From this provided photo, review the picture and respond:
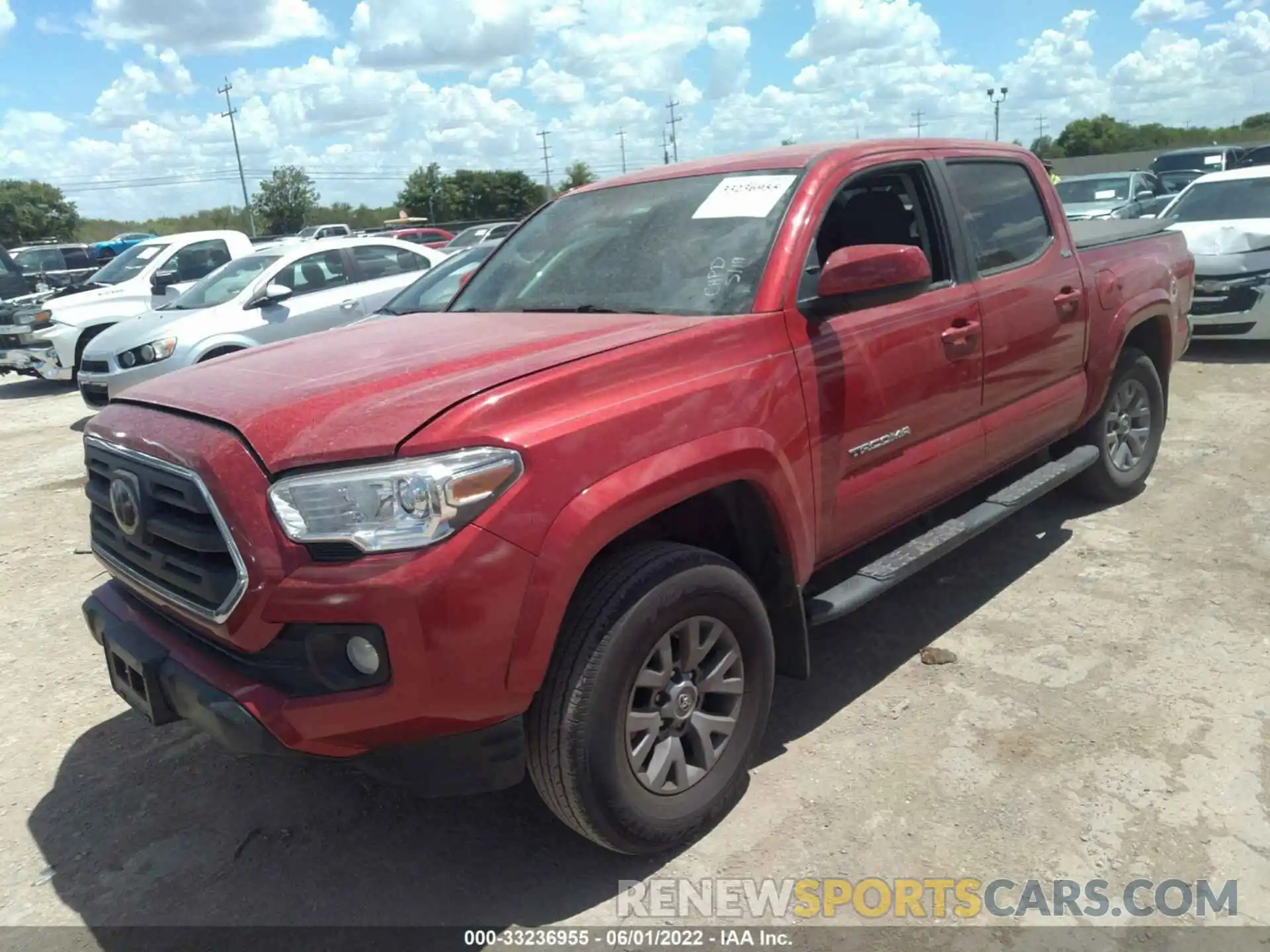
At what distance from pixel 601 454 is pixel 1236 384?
7.82 m

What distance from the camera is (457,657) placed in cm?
226

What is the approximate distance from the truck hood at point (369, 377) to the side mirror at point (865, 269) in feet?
1.47

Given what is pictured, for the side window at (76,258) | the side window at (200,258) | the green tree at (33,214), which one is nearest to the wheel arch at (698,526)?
the side window at (200,258)

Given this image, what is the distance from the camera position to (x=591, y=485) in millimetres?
2430

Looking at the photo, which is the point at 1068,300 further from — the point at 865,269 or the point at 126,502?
the point at 126,502

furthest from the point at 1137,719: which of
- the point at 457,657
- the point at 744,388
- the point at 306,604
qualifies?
the point at 306,604

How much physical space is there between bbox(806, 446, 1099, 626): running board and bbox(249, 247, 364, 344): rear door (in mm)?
6485

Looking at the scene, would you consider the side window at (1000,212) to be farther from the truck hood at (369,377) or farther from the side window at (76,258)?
the side window at (76,258)

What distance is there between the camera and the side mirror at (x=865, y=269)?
3.09m

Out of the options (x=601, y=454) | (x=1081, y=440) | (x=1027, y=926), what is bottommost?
(x=1027, y=926)

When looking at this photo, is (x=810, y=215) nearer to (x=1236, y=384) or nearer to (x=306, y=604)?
(x=306, y=604)

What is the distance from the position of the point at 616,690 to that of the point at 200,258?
12.5 metres

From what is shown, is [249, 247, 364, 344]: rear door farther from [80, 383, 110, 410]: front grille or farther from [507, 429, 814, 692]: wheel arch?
Answer: [507, 429, 814, 692]: wheel arch
